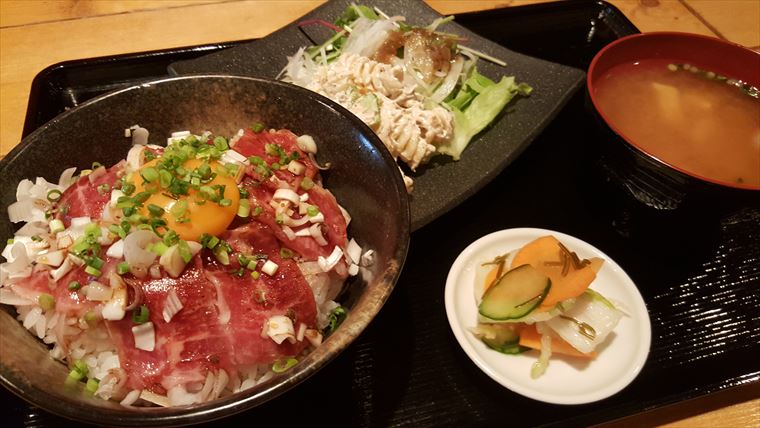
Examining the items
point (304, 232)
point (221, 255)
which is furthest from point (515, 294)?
point (221, 255)

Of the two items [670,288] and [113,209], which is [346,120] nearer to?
[113,209]

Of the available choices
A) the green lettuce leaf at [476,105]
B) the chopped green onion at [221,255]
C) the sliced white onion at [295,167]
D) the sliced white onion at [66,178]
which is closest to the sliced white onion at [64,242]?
the sliced white onion at [66,178]

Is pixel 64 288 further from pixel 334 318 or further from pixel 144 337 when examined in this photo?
pixel 334 318

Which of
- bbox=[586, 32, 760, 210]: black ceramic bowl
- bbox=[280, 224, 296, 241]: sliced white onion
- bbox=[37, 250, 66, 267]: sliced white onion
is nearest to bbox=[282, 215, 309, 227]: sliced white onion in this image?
bbox=[280, 224, 296, 241]: sliced white onion

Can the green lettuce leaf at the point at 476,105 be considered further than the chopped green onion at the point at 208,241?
Yes

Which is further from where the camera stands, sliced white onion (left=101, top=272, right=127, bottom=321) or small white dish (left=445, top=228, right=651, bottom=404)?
small white dish (left=445, top=228, right=651, bottom=404)

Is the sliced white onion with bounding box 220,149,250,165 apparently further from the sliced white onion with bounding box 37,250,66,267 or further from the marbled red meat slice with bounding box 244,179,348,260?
the sliced white onion with bounding box 37,250,66,267

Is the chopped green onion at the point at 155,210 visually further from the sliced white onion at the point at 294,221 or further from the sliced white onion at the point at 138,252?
the sliced white onion at the point at 294,221

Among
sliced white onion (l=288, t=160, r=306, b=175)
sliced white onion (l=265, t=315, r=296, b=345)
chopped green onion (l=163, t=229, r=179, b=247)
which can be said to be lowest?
sliced white onion (l=265, t=315, r=296, b=345)
